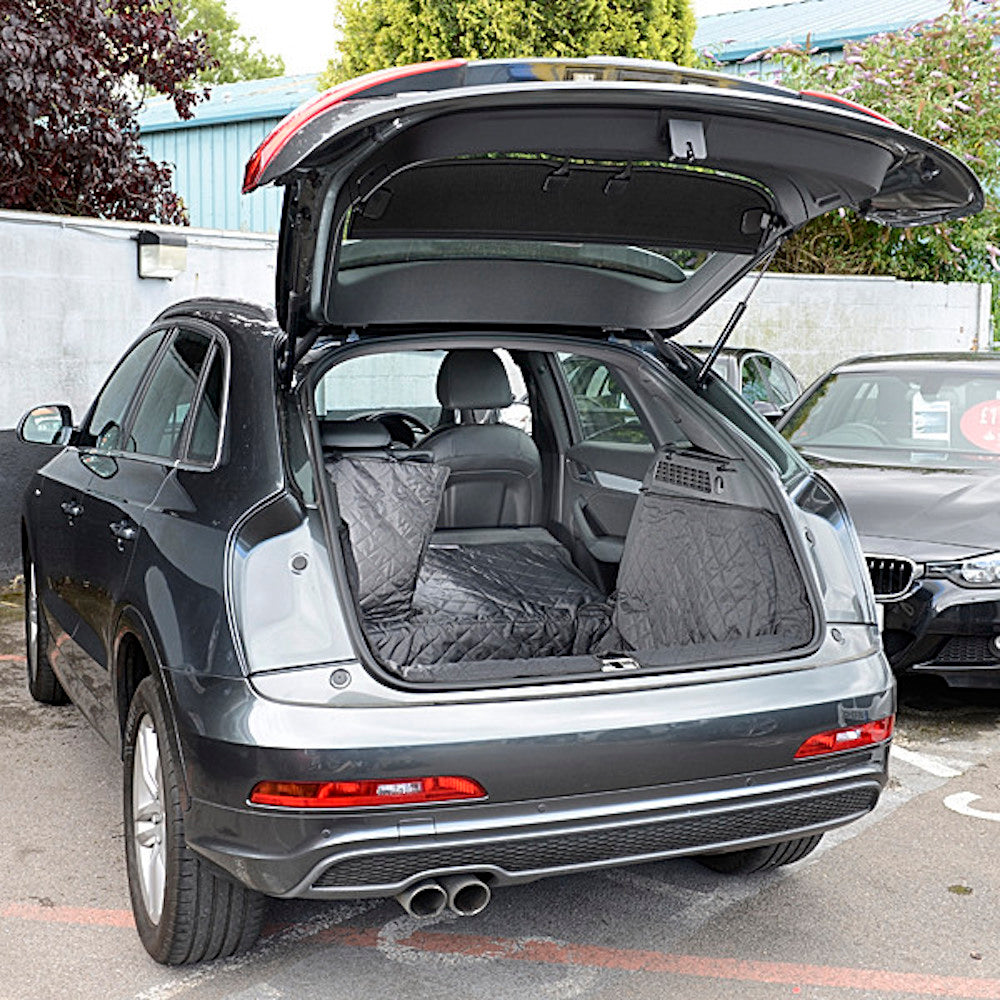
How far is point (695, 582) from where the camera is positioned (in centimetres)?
402

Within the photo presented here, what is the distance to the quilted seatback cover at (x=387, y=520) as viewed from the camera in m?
4.38

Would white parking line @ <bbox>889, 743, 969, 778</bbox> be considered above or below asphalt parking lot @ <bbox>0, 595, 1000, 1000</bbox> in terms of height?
below

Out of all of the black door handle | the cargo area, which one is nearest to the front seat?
the cargo area

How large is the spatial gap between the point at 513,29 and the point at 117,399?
964 cm

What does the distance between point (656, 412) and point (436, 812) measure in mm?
1814

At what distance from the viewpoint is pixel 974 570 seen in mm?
5301

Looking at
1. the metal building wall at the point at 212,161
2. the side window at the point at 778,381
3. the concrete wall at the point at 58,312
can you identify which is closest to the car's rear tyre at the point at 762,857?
the concrete wall at the point at 58,312

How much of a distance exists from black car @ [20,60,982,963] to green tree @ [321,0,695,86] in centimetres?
944

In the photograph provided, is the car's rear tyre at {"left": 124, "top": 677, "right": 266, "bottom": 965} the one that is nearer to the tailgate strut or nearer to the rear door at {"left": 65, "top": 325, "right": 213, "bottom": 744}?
the rear door at {"left": 65, "top": 325, "right": 213, "bottom": 744}

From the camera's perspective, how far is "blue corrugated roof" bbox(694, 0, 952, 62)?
19062 millimetres

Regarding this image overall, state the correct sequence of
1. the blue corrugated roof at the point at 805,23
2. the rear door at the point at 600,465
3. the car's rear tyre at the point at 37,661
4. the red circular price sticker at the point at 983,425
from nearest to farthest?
the rear door at the point at 600,465 < the car's rear tyre at the point at 37,661 < the red circular price sticker at the point at 983,425 < the blue corrugated roof at the point at 805,23

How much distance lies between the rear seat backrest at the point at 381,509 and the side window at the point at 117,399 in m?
0.65

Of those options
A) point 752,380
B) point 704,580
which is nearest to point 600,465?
point 704,580

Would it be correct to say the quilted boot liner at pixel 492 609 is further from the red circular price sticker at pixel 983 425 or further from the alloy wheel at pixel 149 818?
the red circular price sticker at pixel 983 425
